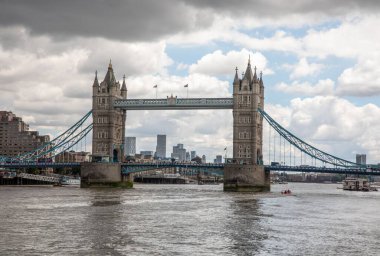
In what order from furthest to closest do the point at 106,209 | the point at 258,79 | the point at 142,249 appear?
1. the point at 258,79
2. the point at 106,209
3. the point at 142,249

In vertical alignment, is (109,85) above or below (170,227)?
above

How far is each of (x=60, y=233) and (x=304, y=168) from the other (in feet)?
289

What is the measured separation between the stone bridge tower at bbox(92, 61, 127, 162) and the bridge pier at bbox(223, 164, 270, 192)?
2930cm

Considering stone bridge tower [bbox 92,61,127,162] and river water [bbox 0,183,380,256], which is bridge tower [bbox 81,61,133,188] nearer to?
stone bridge tower [bbox 92,61,127,162]

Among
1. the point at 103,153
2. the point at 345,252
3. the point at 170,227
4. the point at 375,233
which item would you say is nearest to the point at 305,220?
the point at 375,233

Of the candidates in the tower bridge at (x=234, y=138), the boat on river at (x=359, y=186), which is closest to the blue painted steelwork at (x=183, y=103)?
the tower bridge at (x=234, y=138)

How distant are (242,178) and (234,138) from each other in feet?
39.3

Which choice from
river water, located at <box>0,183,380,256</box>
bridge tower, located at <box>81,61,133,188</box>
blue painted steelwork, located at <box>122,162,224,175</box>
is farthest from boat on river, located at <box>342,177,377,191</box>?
river water, located at <box>0,183,380,256</box>

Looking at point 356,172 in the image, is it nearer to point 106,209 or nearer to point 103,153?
point 103,153

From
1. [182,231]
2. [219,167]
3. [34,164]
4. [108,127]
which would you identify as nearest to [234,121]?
[219,167]

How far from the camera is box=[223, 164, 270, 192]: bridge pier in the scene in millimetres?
121438

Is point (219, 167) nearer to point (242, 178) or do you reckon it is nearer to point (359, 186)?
point (242, 178)

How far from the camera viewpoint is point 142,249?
1570 inches

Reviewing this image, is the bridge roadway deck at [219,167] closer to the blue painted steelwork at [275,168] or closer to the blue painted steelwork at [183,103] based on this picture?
the blue painted steelwork at [275,168]
